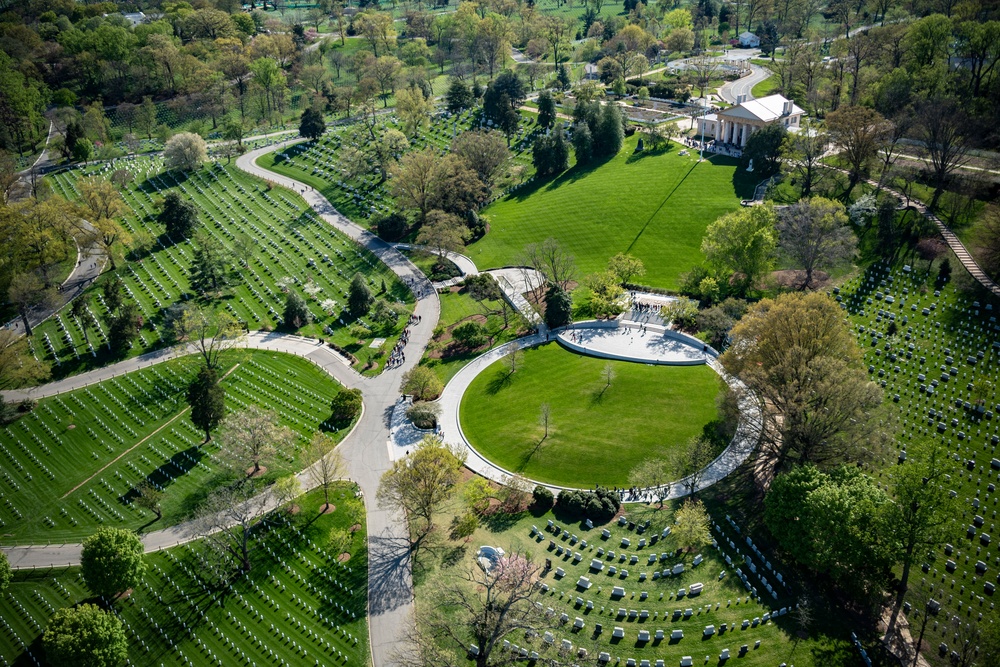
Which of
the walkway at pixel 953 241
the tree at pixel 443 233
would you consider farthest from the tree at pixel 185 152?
the walkway at pixel 953 241

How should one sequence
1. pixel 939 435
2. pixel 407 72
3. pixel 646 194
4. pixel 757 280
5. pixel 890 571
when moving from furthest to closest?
pixel 407 72 → pixel 646 194 → pixel 757 280 → pixel 939 435 → pixel 890 571

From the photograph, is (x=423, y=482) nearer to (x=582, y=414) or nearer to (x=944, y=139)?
(x=582, y=414)

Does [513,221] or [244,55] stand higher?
[244,55]

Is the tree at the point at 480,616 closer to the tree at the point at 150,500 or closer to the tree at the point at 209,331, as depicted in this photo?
the tree at the point at 150,500

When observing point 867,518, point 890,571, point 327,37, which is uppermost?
point 327,37

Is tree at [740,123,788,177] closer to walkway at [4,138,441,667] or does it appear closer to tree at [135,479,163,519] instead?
walkway at [4,138,441,667]

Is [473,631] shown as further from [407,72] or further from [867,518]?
[407,72]

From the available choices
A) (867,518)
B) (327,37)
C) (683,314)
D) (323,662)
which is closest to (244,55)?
(327,37)
